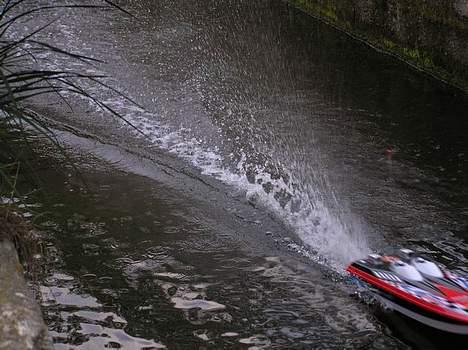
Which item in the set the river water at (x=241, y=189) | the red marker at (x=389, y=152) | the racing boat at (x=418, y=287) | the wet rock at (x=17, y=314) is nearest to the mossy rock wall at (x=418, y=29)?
the river water at (x=241, y=189)

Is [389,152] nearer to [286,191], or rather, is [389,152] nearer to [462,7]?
[286,191]

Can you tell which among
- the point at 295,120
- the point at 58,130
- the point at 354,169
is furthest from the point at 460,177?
the point at 58,130

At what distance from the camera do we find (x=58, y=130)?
27.0 ft

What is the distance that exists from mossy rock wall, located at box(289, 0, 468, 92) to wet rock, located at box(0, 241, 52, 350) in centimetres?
787

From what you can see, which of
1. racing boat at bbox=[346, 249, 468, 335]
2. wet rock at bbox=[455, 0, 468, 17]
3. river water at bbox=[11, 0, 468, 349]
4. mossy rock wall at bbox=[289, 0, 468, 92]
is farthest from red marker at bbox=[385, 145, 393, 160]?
wet rock at bbox=[455, 0, 468, 17]

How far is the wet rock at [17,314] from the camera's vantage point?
9.90ft

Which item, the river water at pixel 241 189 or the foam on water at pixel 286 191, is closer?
the river water at pixel 241 189

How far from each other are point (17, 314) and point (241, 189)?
14.3ft

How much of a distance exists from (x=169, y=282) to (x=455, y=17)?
657cm

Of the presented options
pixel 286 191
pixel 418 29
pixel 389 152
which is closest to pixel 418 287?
pixel 286 191

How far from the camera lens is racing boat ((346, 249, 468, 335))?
4828 mm

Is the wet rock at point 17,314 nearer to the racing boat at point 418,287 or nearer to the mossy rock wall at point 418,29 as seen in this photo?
the racing boat at point 418,287

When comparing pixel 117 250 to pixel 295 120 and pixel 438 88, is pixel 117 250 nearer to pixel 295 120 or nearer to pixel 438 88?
pixel 295 120

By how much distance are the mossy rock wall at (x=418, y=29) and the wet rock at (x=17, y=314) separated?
25.8 feet
